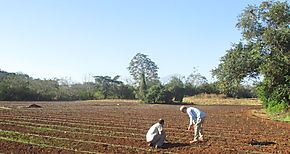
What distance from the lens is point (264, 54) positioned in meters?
17.9

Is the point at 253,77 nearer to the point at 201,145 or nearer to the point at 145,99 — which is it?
the point at 201,145

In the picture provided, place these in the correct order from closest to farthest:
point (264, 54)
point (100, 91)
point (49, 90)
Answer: point (264, 54)
point (49, 90)
point (100, 91)

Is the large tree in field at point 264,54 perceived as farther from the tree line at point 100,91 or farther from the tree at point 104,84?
the tree at point 104,84

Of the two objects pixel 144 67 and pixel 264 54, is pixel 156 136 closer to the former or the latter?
pixel 264 54

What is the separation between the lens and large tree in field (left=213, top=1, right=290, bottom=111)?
16.6 metres

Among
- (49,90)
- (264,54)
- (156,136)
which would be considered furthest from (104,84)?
(156,136)

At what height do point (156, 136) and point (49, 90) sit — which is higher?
point (49, 90)

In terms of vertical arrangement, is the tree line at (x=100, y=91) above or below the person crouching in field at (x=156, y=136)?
above

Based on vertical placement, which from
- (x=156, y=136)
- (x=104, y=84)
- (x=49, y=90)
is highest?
Answer: (x=104, y=84)

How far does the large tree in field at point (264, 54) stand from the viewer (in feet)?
54.6

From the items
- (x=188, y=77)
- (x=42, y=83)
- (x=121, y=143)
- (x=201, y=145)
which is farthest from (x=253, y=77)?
(x=188, y=77)

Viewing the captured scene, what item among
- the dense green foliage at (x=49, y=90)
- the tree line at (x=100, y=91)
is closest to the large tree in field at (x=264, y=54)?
the tree line at (x=100, y=91)

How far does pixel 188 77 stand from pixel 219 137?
64.8 m

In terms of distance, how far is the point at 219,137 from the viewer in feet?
34.7
